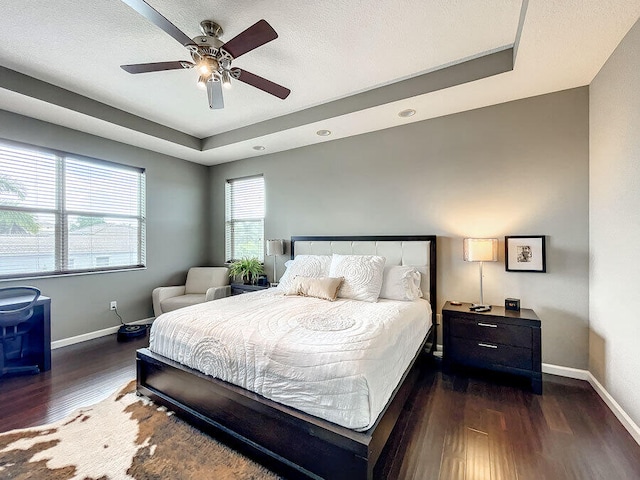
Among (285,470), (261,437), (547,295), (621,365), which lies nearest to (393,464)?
(285,470)

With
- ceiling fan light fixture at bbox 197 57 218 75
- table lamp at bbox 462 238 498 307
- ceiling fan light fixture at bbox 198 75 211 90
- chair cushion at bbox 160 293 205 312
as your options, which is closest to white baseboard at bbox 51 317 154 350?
chair cushion at bbox 160 293 205 312

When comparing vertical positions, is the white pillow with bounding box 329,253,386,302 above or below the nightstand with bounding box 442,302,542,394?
above

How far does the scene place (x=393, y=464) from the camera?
1.67 meters

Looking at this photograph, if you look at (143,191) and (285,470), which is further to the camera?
(143,191)

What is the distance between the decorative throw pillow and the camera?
2.92 m

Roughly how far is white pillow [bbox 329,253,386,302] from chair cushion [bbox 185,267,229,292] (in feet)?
7.46

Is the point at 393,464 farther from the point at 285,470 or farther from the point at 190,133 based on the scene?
the point at 190,133

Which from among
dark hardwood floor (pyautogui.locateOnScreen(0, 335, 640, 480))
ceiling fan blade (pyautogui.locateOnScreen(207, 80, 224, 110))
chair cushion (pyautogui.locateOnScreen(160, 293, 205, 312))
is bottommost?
dark hardwood floor (pyautogui.locateOnScreen(0, 335, 640, 480))

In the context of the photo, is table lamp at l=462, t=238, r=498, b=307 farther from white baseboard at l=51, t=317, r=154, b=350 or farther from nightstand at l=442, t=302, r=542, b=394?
white baseboard at l=51, t=317, r=154, b=350

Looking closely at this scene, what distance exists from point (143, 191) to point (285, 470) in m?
4.38

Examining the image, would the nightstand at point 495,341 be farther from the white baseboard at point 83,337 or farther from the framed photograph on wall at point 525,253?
the white baseboard at point 83,337

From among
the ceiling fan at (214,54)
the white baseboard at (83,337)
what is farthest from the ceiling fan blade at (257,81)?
the white baseboard at (83,337)

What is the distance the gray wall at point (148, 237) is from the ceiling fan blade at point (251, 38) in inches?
119

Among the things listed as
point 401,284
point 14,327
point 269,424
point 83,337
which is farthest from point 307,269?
point 83,337
